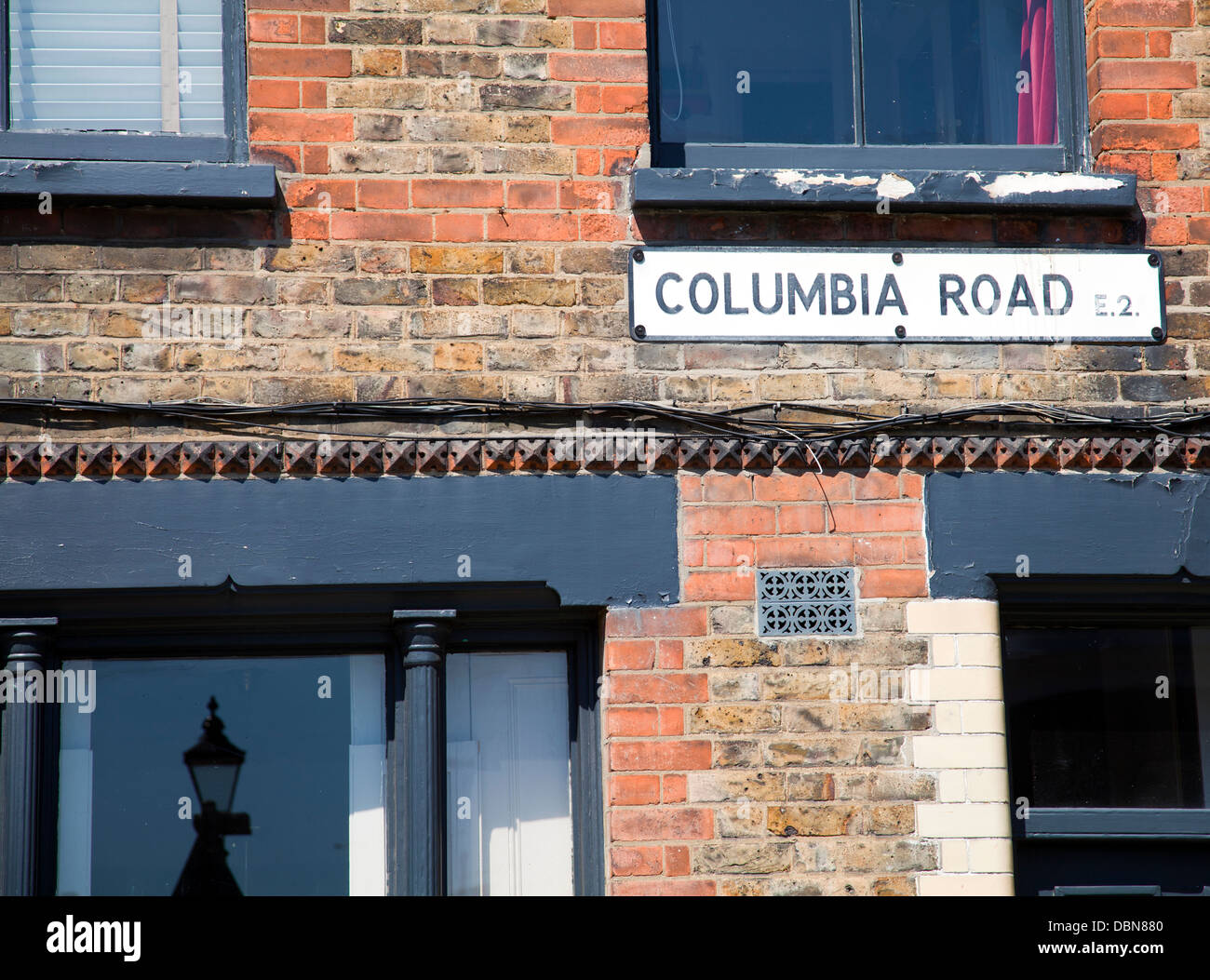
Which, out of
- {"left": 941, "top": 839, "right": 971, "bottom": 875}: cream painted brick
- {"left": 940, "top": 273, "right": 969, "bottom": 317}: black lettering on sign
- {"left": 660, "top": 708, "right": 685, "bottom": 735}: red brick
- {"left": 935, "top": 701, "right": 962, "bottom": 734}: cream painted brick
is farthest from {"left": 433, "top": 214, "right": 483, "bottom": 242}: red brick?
{"left": 941, "top": 839, "right": 971, "bottom": 875}: cream painted brick

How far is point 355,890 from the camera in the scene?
191 inches

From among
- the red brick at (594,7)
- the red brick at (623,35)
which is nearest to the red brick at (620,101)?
the red brick at (623,35)

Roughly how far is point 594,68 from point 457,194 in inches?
25.6

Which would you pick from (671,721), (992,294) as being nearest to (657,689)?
(671,721)

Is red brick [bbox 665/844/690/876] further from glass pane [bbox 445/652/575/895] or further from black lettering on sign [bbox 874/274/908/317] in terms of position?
black lettering on sign [bbox 874/274/908/317]

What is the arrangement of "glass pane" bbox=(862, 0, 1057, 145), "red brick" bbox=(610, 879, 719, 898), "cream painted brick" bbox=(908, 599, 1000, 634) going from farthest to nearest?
1. "glass pane" bbox=(862, 0, 1057, 145)
2. "cream painted brick" bbox=(908, 599, 1000, 634)
3. "red brick" bbox=(610, 879, 719, 898)

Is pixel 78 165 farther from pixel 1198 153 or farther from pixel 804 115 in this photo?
pixel 1198 153

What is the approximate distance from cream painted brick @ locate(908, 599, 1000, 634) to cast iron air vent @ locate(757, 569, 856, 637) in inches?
8.1

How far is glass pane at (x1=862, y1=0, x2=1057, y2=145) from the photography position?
17.7 feet

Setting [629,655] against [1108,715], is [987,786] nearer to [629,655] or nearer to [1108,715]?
[1108,715]

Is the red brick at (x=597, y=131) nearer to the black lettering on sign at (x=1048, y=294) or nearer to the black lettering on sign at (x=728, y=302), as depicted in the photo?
the black lettering on sign at (x=728, y=302)

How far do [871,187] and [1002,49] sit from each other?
3.06ft
